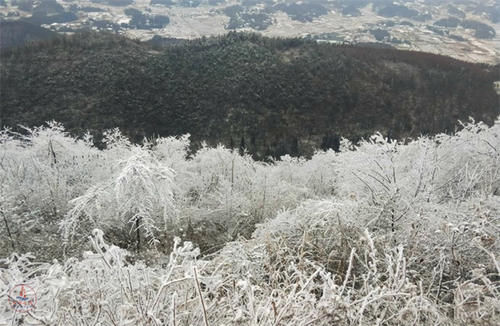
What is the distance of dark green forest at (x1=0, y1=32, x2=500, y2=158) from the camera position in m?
36.6

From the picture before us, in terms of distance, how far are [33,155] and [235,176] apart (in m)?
7.95

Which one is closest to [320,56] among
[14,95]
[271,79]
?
[271,79]

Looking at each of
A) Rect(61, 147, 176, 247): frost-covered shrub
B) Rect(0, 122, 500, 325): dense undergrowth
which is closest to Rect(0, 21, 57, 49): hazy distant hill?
Rect(0, 122, 500, 325): dense undergrowth

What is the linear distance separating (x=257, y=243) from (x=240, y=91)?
38813 millimetres

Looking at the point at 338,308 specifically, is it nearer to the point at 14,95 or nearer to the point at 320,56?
the point at 14,95

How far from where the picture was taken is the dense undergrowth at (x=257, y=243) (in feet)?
8.58

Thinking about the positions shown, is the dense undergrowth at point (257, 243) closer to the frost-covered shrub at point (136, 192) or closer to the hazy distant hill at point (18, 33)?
the frost-covered shrub at point (136, 192)

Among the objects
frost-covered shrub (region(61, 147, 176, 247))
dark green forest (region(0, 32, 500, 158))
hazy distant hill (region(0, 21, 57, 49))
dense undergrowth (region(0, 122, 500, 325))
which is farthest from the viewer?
hazy distant hill (region(0, 21, 57, 49))

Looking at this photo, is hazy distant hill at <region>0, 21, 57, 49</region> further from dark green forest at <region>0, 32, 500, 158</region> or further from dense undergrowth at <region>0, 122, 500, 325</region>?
Result: dense undergrowth at <region>0, 122, 500, 325</region>

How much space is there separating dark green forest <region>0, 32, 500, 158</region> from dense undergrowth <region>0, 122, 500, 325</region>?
25.9 metres

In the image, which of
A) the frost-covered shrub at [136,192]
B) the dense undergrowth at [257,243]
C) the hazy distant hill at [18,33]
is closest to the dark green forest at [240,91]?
the dense undergrowth at [257,243]

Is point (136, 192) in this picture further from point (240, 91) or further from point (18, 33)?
point (18, 33)

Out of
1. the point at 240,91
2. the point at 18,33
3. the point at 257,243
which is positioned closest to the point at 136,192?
the point at 257,243

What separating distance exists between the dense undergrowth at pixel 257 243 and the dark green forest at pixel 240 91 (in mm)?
25946
